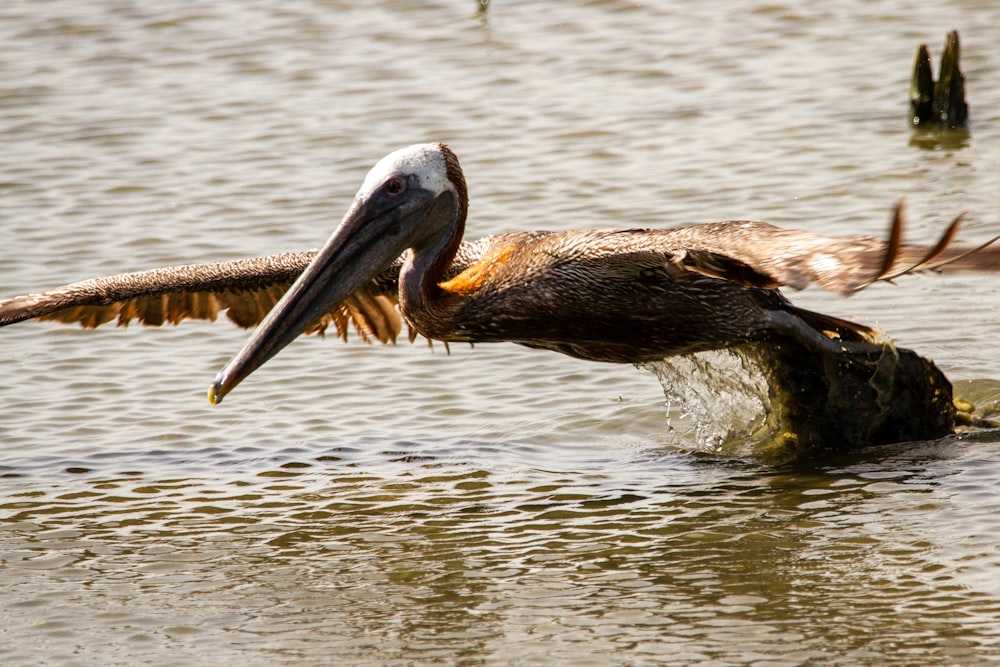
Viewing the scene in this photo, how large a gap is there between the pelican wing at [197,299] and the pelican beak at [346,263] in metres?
0.77

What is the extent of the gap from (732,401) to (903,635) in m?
2.39

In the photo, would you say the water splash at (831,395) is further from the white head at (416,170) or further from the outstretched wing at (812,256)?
the white head at (416,170)

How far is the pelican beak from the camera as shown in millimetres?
6129

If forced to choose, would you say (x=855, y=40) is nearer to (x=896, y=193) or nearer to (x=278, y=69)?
(x=896, y=193)

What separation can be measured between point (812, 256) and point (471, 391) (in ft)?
8.68

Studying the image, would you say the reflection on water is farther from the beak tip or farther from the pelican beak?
the pelican beak

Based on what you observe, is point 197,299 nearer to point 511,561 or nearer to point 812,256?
point 511,561

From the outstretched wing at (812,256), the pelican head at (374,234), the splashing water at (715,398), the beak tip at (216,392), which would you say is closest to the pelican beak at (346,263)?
the pelican head at (374,234)

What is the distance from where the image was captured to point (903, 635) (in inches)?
190

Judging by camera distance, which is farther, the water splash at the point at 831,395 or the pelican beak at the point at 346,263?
the water splash at the point at 831,395

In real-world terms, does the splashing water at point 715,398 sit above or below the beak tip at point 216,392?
below

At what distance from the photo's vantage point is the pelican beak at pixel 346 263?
6.13 meters

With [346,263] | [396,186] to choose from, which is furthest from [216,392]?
[396,186]

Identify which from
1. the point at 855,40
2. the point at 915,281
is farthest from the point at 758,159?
the point at 855,40
